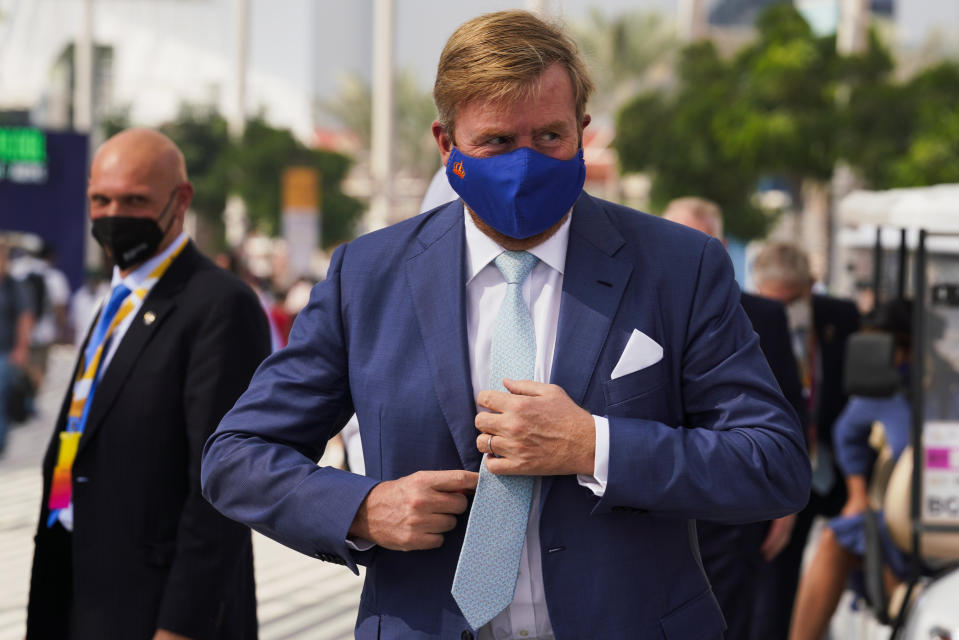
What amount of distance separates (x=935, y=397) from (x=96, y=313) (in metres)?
3.01

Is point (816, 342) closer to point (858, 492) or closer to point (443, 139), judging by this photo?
point (858, 492)

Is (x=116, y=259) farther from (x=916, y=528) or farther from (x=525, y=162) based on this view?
(x=916, y=528)

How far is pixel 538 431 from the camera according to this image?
7.72ft

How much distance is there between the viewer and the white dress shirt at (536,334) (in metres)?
2.50

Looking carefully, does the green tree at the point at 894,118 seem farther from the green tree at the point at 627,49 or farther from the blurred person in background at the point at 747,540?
the green tree at the point at 627,49

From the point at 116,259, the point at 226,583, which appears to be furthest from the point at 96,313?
the point at 226,583

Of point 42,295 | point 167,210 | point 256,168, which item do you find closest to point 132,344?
point 167,210

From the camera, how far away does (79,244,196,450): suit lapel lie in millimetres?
3781

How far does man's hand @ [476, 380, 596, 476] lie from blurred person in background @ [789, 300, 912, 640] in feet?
10.4

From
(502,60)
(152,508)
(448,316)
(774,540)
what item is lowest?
(774,540)

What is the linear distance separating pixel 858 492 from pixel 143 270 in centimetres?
373

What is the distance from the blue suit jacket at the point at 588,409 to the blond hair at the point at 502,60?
10.3 inches

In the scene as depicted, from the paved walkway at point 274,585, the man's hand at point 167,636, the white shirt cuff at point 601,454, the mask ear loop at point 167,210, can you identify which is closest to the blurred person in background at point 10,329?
the paved walkway at point 274,585

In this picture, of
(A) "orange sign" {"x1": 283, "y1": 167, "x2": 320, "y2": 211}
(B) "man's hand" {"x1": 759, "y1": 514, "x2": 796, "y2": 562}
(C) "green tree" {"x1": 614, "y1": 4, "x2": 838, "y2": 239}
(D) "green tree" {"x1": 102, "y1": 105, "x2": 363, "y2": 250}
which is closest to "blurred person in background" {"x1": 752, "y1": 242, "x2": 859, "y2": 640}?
(B) "man's hand" {"x1": 759, "y1": 514, "x2": 796, "y2": 562}
